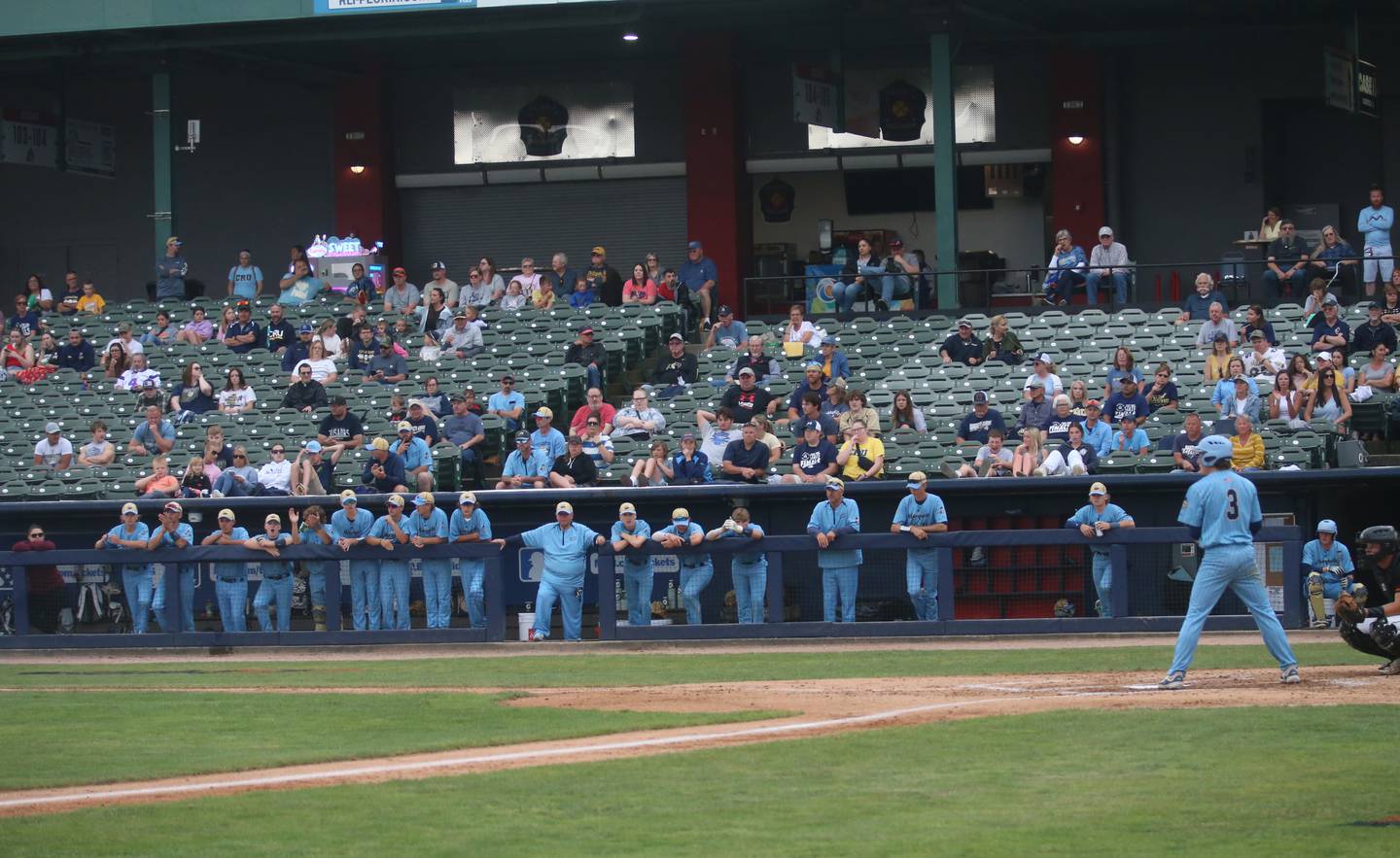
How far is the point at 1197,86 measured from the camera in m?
30.5

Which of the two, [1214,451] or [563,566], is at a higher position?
[1214,451]

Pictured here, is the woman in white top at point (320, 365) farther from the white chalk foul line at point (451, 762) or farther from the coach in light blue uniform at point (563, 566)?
the white chalk foul line at point (451, 762)

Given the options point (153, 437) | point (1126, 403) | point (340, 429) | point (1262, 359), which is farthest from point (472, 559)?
point (1262, 359)

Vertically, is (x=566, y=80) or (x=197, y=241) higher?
(x=566, y=80)

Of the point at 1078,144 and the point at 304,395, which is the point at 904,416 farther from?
the point at 1078,144

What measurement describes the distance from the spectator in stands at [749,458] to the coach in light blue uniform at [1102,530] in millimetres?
3595

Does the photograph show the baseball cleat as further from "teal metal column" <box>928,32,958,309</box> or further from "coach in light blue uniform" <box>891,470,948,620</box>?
"teal metal column" <box>928,32,958,309</box>

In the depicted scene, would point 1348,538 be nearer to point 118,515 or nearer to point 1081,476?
point 1081,476

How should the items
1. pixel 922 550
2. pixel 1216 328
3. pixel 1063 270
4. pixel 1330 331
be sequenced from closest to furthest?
pixel 922 550 → pixel 1330 331 → pixel 1216 328 → pixel 1063 270

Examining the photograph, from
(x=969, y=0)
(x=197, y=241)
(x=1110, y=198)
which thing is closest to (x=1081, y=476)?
(x=969, y=0)

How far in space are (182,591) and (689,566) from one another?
5.44 m

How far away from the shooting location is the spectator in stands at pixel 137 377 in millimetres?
26250

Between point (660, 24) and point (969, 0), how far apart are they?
214 inches

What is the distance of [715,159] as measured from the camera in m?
31.7
